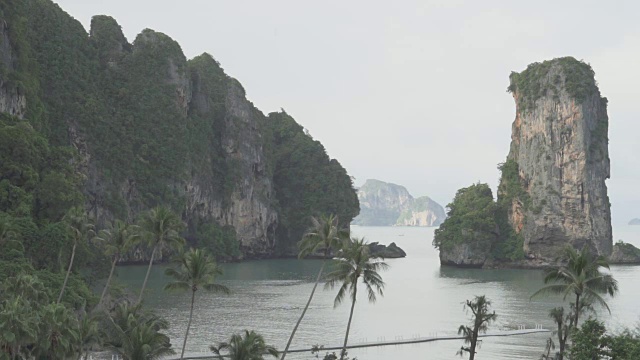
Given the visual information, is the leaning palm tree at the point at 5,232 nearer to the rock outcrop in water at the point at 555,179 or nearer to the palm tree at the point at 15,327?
the palm tree at the point at 15,327

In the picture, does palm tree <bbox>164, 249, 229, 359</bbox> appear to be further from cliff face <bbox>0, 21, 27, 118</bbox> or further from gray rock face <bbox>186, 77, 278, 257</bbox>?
gray rock face <bbox>186, 77, 278, 257</bbox>

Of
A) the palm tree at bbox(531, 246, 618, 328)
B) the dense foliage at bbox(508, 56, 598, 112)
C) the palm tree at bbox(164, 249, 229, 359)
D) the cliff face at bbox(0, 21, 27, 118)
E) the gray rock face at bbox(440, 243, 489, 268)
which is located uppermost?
the dense foliage at bbox(508, 56, 598, 112)

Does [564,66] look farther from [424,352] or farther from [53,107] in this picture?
[424,352]

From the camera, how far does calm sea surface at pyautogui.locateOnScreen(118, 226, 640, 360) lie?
7925 cm

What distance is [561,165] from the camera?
17888 centimetres

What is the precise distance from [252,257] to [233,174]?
19.1 metres

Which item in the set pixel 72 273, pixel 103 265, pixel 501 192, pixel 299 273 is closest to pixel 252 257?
pixel 299 273

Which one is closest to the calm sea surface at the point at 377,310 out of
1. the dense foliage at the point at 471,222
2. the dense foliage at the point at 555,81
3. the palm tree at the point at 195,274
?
the dense foliage at the point at 471,222

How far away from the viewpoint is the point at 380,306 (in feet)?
370

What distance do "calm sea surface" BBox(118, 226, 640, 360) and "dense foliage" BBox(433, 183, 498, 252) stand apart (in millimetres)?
14536

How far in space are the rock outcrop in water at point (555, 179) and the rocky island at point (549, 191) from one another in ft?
0.66

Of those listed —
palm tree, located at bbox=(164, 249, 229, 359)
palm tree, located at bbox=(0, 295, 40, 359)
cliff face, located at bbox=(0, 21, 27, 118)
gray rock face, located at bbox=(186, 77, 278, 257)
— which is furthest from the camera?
gray rock face, located at bbox=(186, 77, 278, 257)

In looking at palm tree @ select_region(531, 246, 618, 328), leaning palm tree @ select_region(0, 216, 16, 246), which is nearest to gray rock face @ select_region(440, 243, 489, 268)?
leaning palm tree @ select_region(0, 216, 16, 246)

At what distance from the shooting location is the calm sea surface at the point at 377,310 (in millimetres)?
79250
